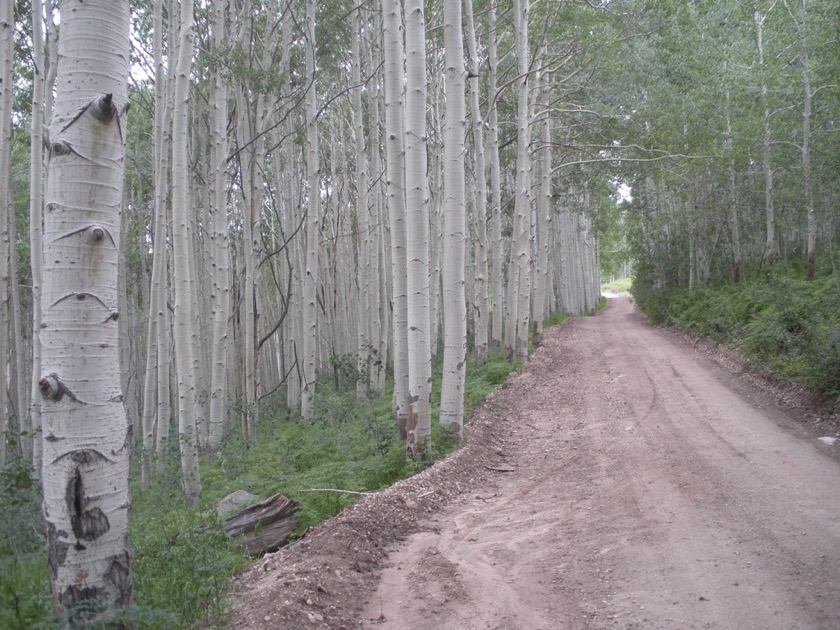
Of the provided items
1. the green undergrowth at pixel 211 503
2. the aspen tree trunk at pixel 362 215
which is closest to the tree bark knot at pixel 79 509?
the green undergrowth at pixel 211 503

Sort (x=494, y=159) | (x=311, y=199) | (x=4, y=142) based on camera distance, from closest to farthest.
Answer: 1. (x=4, y=142)
2. (x=311, y=199)
3. (x=494, y=159)

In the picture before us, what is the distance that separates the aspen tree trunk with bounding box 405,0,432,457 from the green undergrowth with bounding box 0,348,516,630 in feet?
4.32

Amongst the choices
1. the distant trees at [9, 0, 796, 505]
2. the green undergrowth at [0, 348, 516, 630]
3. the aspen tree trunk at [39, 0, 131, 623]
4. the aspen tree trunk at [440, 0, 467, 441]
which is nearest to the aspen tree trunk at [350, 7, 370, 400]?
the distant trees at [9, 0, 796, 505]

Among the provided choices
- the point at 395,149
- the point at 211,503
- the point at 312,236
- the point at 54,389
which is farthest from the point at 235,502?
the point at 312,236

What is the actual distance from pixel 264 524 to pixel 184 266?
5.02 meters

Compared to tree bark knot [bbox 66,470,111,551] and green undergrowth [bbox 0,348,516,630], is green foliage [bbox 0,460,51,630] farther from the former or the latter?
tree bark knot [bbox 66,470,111,551]

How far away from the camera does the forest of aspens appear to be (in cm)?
328

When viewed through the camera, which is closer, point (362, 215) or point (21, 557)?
point (21, 557)

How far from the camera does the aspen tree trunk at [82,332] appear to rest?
320 centimetres

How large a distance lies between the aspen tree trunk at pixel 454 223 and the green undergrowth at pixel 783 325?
552 centimetres

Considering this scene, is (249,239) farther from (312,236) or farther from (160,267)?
(160,267)

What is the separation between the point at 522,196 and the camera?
16797 mm

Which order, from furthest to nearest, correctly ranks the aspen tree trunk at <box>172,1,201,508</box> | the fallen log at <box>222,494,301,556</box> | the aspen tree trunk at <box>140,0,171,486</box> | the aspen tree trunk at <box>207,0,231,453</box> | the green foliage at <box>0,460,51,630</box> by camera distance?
the aspen tree trunk at <box>207,0,231,453</box> < the aspen tree trunk at <box>140,0,171,486</box> < the aspen tree trunk at <box>172,1,201,508</box> < the fallen log at <box>222,494,301,556</box> < the green foliage at <box>0,460,51,630</box>

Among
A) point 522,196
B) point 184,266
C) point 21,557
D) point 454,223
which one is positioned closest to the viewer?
point 21,557
